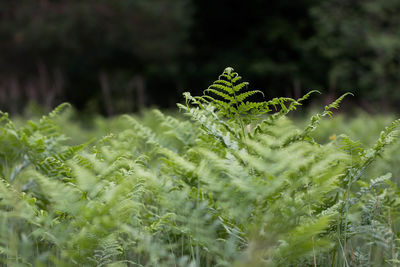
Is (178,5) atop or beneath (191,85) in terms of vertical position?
atop

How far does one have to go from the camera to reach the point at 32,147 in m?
1.90

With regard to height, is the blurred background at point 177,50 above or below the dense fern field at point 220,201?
above

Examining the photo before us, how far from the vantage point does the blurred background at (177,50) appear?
50.0 feet

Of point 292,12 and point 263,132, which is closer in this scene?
point 263,132

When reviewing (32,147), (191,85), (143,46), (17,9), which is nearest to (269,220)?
(32,147)

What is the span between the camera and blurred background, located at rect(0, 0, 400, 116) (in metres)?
15.2

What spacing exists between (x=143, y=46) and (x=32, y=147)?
1480 centimetres

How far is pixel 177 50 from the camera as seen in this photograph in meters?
16.9

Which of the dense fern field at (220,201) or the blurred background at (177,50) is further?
the blurred background at (177,50)

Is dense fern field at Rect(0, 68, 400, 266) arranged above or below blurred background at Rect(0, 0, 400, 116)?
below

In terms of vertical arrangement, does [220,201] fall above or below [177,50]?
below

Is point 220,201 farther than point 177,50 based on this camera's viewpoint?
No

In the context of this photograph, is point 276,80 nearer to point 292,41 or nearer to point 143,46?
point 292,41

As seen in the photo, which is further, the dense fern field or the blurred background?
the blurred background
